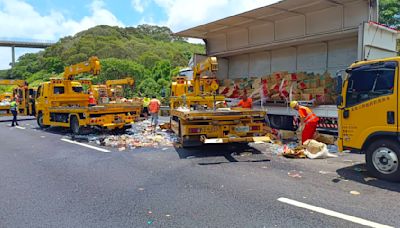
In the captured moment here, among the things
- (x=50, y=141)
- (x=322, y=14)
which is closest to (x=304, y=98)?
(x=322, y=14)

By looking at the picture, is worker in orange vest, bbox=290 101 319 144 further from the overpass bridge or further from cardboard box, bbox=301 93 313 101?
the overpass bridge

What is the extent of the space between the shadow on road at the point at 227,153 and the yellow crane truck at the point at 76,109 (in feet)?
13.2

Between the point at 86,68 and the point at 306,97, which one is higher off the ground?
the point at 86,68

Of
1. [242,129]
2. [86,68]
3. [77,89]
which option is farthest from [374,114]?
[77,89]

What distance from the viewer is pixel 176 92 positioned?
1385 cm

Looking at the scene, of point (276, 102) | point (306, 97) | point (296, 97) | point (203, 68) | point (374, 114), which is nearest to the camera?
point (374, 114)

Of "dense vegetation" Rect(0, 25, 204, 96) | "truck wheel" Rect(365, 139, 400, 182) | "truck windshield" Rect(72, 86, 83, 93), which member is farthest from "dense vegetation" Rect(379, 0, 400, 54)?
"truck wheel" Rect(365, 139, 400, 182)

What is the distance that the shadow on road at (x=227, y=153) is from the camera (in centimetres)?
750

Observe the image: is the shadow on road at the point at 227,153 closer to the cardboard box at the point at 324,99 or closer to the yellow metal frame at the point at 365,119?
the yellow metal frame at the point at 365,119

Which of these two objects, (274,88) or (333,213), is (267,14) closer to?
(274,88)

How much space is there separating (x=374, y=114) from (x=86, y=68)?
10.7 meters

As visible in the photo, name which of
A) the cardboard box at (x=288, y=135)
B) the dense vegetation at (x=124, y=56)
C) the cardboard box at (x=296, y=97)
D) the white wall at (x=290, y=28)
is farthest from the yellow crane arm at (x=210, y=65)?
the dense vegetation at (x=124, y=56)

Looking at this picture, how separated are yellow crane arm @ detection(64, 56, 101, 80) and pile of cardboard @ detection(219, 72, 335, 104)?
572 centimetres

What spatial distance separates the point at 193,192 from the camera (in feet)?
16.8
